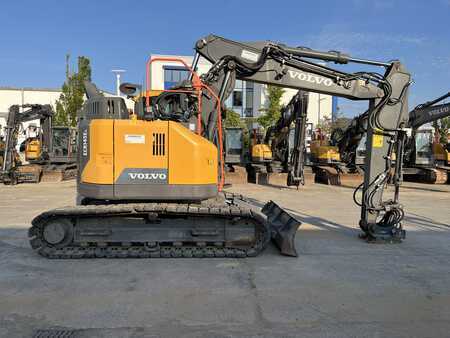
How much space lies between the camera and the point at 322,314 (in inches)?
147

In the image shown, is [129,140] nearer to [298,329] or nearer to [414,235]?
[298,329]

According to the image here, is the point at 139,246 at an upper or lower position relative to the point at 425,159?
lower

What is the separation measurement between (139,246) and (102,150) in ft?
5.26

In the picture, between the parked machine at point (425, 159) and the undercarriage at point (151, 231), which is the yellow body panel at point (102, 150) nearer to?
the undercarriage at point (151, 231)

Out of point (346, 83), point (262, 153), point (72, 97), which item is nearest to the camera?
point (346, 83)

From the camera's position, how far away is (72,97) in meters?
23.5

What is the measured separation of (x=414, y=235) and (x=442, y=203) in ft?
18.6

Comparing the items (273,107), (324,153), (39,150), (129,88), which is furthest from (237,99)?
(129,88)

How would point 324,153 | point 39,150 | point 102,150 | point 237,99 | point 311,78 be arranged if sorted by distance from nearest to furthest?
1. point 102,150
2. point 311,78
3. point 39,150
4. point 324,153
5. point 237,99

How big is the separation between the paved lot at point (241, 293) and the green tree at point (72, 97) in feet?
60.8

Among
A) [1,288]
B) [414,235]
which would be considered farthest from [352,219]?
[1,288]

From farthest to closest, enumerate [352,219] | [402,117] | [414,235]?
[352,219] < [414,235] < [402,117]

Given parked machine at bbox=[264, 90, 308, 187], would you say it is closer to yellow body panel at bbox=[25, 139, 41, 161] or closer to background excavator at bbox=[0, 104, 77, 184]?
background excavator at bbox=[0, 104, 77, 184]

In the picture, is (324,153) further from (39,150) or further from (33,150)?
(33,150)
